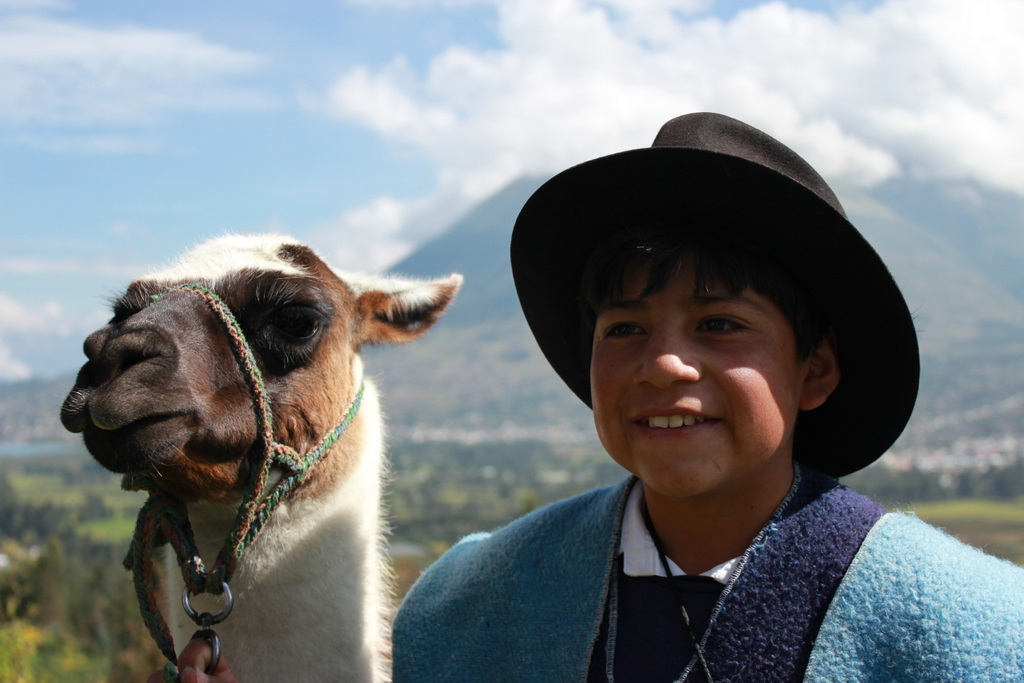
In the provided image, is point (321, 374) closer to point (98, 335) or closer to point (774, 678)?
point (98, 335)

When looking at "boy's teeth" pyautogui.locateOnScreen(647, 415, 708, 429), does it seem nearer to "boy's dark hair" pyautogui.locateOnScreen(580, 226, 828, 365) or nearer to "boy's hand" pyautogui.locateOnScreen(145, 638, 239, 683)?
"boy's dark hair" pyautogui.locateOnScreen(580, 226, 828, 365)

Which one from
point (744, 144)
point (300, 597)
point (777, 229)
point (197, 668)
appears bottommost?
point (197, 668)

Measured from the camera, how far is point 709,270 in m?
1.83

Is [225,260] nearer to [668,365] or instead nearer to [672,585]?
[668,365]

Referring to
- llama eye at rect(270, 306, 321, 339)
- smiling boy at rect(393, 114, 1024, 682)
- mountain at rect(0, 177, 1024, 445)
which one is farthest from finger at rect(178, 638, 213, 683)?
mountain at rect(0, 177, 1024, 445)

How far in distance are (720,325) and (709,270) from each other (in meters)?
0.12

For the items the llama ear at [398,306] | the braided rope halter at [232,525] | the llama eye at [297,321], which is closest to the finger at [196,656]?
the braided rope halter at [232,525]

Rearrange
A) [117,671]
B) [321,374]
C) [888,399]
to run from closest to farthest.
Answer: [888,399]
[321,374]
[117,671]

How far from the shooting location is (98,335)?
2107mm

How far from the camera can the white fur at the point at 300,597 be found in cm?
234

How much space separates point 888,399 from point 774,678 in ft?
2.41

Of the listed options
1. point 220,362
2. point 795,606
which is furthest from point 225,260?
point 795,606

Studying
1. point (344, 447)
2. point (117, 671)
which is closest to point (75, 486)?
point (117, 671)

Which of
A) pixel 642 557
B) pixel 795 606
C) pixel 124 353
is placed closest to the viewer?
pixel 795 606
